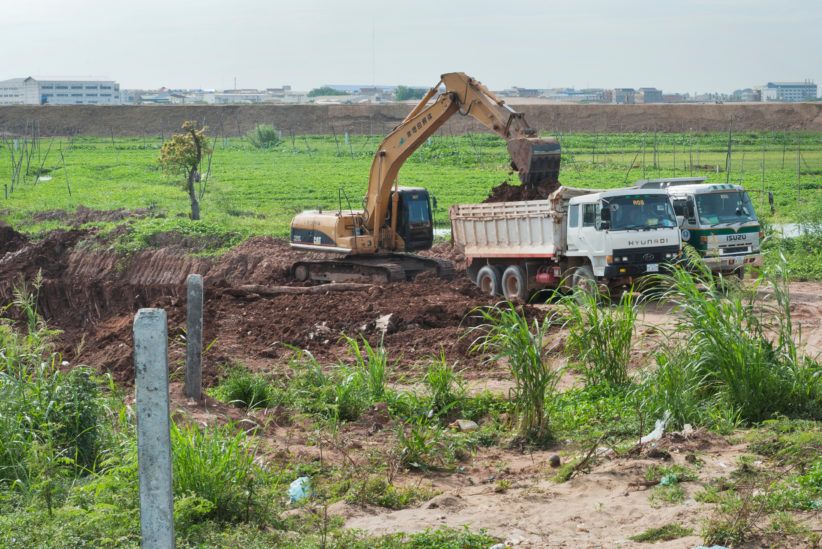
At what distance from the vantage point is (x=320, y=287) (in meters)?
18.9

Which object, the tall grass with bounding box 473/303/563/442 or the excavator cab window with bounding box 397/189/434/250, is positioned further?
the excavator cab window with bounding box 397/189/434/250

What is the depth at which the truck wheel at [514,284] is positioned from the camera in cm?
A: 1855

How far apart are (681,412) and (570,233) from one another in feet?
30.8

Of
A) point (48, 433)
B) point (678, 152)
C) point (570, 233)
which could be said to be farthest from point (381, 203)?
point (678, 152)

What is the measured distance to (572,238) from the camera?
17.1 m

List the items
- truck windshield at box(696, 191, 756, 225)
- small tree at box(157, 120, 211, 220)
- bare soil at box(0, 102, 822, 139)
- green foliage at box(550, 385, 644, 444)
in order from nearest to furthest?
green foliage at box(550, 385, 644, 444), truck windshield at box(696, 191, 756, 225), small tree at box(157, 120, 211, 220), bare soil at box(0, 102, 822, 139)

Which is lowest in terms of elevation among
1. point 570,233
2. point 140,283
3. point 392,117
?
point 140,283

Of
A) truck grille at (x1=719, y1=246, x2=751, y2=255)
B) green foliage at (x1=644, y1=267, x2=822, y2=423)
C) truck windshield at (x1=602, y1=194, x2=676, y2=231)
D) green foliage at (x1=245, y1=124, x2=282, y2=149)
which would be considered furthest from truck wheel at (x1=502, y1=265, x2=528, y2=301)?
green foliage at (x1=245, y1=124, x2=282, y2=149)

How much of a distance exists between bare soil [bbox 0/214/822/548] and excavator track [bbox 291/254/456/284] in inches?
29.2

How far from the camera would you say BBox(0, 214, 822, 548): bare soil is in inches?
244

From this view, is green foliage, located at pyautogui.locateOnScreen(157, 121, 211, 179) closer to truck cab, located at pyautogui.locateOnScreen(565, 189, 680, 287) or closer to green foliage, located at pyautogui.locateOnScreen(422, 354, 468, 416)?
truck cab, located at pyautogui.locateOnScreen(565, 189, 680, 287)

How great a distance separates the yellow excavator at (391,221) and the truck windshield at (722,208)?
3.24 metres

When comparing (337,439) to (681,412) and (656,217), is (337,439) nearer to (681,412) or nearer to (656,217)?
(681,412)

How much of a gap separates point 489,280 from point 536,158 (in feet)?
9.41
